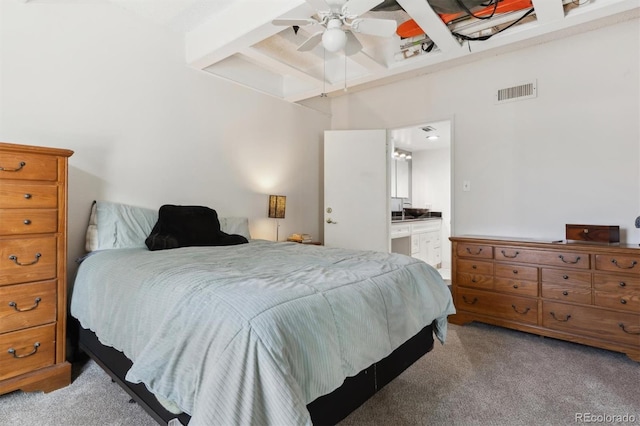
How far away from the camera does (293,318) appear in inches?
44.2

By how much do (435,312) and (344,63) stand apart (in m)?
2.78

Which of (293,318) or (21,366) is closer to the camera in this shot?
(293,318)

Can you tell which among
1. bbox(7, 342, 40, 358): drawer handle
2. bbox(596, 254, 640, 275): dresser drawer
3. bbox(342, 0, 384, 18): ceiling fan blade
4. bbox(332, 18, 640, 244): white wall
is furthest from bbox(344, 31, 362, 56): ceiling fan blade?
bbox(7, 342, 40, 358): drawer handle

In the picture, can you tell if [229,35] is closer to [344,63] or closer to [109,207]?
[344,63]

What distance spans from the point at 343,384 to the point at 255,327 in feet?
1.92

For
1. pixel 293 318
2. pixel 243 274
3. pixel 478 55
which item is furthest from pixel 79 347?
pixel 478 55

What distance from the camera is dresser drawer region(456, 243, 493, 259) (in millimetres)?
2939

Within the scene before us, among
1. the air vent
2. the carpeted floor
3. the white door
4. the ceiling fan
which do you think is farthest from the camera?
the white door

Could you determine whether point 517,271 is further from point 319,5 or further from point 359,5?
point 319,5

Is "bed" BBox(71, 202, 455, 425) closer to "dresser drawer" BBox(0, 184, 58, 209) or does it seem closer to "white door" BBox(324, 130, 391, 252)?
"dresser drawer" BBox(0, 184, 58, 209)

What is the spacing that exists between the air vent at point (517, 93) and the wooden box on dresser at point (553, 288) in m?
1.42

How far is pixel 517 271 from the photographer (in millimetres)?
2791

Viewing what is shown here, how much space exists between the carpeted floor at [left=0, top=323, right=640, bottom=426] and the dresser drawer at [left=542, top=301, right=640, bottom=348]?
0.16 meters

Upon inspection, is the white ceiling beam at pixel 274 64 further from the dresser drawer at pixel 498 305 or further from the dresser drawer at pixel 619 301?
the dresser drawer at pixel 619 301
